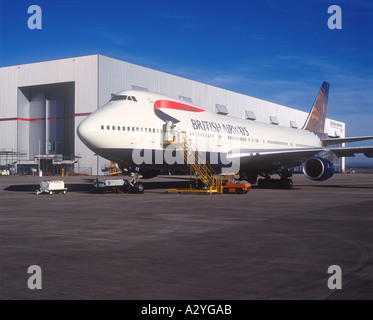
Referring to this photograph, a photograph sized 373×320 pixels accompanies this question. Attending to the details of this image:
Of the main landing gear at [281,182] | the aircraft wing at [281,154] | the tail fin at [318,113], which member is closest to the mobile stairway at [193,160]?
the aircraft wing at [281,154]

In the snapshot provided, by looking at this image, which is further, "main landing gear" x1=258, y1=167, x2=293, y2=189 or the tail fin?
the tail fin

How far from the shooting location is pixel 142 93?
72.3 feet

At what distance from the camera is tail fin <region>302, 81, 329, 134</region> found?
1543 inches

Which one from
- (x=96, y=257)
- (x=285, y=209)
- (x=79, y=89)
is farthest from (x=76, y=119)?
(x=96, y=257)

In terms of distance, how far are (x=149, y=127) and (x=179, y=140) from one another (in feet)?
6.33

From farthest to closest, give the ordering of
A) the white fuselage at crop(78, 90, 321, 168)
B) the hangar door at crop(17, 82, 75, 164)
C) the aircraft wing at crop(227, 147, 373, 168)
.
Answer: the hangar door at crop(17, 82, 75, 164), the aircraft wing at crop(227, 147, 373, 168), the white fuselage at crop(78, 90, 321, 168)

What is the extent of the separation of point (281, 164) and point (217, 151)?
5184 millimetres

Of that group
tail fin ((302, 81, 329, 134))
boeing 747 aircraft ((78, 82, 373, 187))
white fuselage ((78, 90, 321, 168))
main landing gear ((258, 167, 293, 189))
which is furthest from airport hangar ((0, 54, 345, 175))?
white fuselage ((78, 90, 321, 168))

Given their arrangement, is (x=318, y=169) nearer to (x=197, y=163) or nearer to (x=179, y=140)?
(x=197, y=163)

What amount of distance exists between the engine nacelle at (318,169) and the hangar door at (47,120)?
152ft

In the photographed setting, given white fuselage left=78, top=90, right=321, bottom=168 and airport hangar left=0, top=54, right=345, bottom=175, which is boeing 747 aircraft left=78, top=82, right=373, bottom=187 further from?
airport hangar left=0, top=54, right=345, bottom=175

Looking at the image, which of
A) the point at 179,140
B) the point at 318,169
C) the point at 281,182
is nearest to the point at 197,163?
the point at 179,140

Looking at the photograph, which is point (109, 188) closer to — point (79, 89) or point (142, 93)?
point (142, 93)

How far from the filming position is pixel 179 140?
21.8 m
